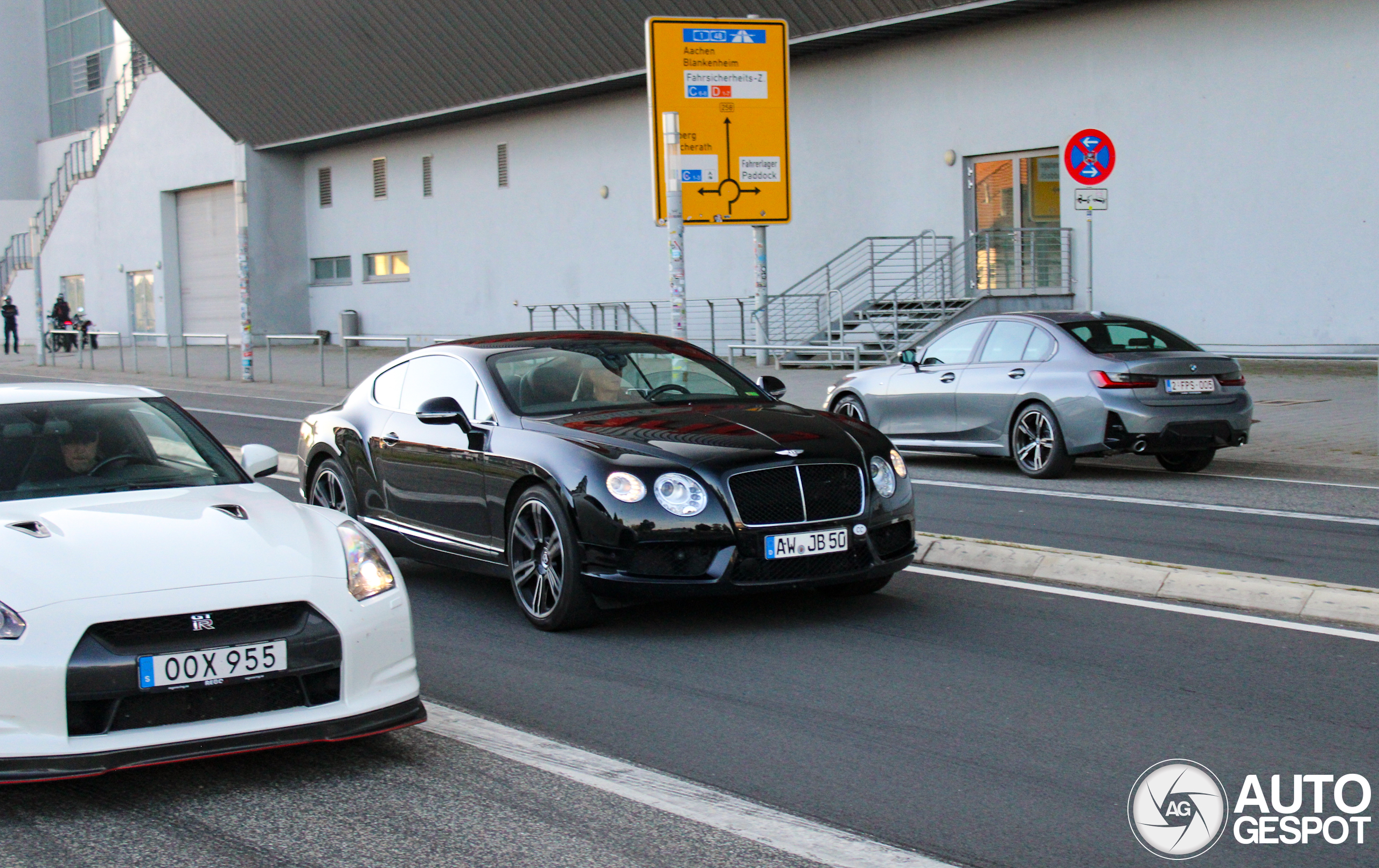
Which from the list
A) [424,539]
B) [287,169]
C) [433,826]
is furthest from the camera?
[287,169]

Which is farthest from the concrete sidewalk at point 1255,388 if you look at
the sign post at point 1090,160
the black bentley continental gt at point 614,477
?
the black bentley continental gt at point 614,477

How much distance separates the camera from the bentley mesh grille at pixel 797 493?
655 centimetres

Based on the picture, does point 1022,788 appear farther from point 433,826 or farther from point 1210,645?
point 1210,645

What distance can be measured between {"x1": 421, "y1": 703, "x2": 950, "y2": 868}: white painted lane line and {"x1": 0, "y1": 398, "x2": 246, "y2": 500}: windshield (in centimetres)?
141

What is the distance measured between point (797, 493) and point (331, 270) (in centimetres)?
3821

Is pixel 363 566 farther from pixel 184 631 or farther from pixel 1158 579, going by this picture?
pixel 1158 579

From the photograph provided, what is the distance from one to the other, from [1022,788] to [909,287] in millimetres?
22433

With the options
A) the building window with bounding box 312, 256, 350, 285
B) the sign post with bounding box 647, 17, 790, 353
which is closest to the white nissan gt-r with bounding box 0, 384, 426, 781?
the sign post with bounding box 647, 17, 790, 353

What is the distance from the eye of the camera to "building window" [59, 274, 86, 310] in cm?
5025

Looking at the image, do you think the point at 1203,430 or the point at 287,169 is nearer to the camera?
the point at 1203,430

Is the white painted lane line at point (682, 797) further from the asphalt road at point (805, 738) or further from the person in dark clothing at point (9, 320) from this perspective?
the person in dark clothing at point (9, 320)

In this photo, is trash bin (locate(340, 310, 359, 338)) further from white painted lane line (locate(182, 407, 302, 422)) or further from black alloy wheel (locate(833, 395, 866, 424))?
black alloy wheel (locate(833, 395, 866, 424))

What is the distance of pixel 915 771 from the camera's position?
4.69m

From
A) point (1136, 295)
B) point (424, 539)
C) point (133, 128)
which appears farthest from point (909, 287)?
point (133, 128)
